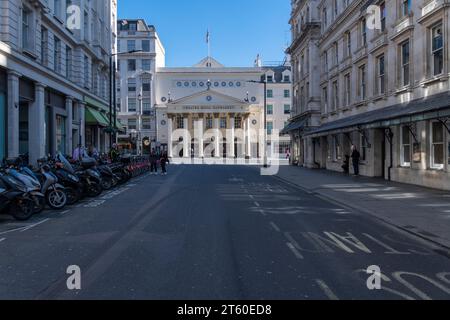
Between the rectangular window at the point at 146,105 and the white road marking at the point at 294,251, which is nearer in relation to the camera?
the white road marking at the point at 294,251

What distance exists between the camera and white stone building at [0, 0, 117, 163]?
921 inches

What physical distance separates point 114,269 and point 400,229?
6422mm

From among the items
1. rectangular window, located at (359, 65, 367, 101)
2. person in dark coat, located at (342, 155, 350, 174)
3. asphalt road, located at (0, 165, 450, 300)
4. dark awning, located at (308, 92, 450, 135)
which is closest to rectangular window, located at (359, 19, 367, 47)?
rectangular window, located at (359, 65, 367, 101)

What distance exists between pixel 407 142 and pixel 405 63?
3679 mm

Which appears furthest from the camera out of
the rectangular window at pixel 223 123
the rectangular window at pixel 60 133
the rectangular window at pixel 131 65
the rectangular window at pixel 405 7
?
the rectangular window at pixel 131 65

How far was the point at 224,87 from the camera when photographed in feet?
313

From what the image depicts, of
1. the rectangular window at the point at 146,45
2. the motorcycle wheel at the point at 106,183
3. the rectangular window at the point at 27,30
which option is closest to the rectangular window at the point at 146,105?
the rectangular window at the point at 146,45

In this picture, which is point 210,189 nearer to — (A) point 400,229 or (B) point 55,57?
(A) point 400,229

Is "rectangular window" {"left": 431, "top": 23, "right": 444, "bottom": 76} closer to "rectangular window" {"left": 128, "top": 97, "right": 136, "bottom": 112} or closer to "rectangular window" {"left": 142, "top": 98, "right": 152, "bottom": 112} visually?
"rectangular window" {"left": 142, "top": 98, "right": 152, "bottom": 112}

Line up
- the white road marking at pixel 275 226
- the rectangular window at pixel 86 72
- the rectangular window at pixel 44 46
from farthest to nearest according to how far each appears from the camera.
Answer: the rectangular window at pixel 86 72 → the rectangular window at pixel 44 46 → the white road marking at pixel 275 226

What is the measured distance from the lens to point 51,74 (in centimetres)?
2933

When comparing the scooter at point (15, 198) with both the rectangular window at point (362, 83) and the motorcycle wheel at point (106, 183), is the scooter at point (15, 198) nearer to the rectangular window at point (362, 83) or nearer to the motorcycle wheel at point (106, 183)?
the motorcycle wheel at point (106, 183)

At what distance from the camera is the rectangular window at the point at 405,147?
21.3 meters
